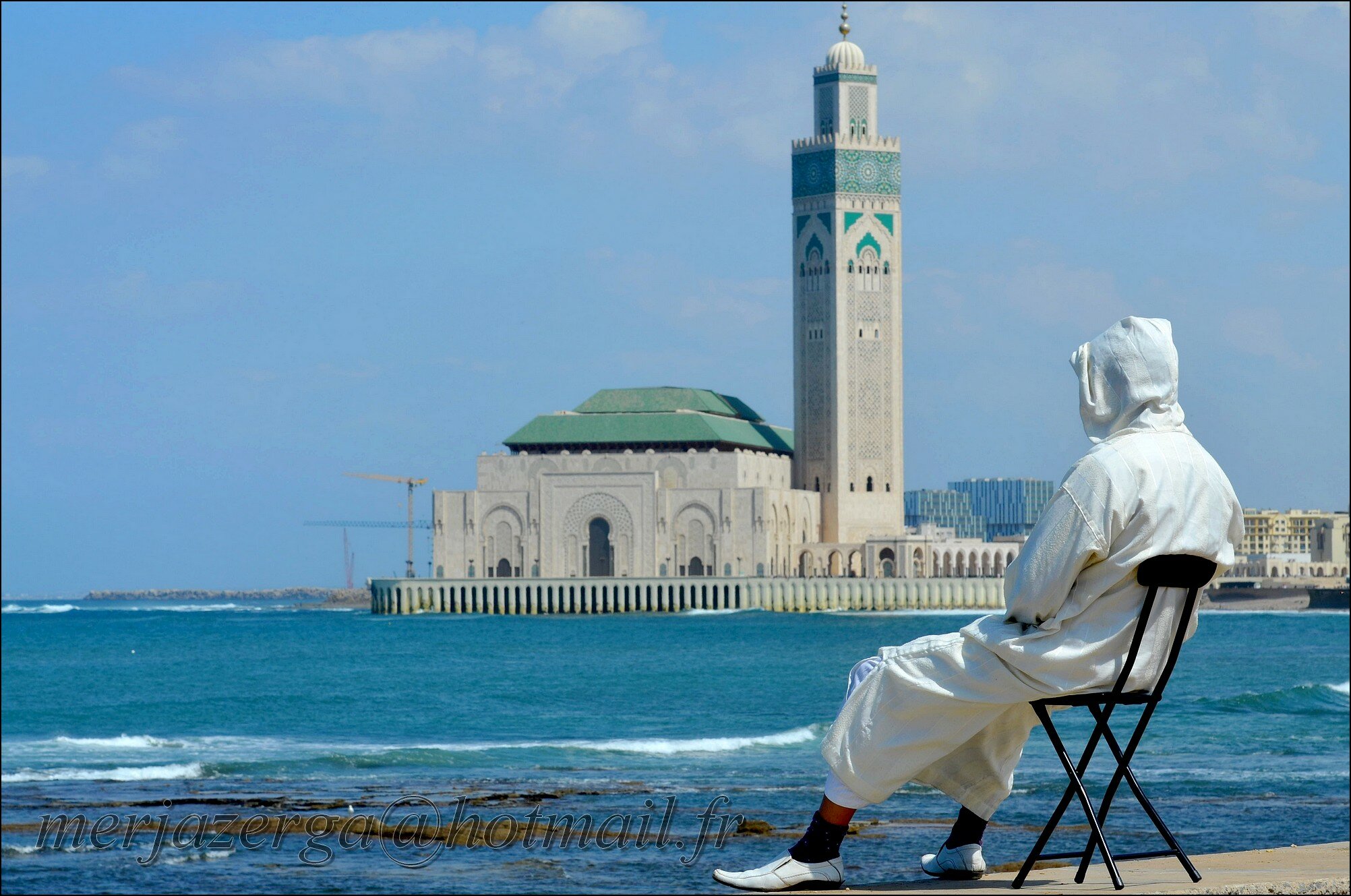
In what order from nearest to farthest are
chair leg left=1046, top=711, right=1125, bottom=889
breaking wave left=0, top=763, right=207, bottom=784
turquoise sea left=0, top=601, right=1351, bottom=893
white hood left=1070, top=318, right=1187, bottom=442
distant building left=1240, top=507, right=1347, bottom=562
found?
chair leg left=1046, top=711, right=1125, bottom=889 < white hood left=1070, top=318, right=1187, bottom=442 < turquoise sea left=0, top=601, right=1351, bottom=893 < breaking wave left=0, top=763, right=207, bottom=784 < distant building left=1240, top=507, right=1347, bottom=562

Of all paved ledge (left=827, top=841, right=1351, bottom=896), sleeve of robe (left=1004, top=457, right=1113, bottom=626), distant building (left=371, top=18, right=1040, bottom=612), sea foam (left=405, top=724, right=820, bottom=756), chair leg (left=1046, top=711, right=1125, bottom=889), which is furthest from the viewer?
distant building (left=371, top=18, right=1040, bottom=612)

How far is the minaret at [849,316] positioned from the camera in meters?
94.2

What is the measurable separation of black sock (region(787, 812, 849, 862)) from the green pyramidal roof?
284ft

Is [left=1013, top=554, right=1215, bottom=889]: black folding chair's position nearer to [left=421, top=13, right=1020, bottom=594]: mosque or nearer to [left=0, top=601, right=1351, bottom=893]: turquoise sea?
[left=0, top=601, right=1351, bottom=893]: turquoise sea

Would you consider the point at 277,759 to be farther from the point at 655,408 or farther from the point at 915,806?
the point at 655,408

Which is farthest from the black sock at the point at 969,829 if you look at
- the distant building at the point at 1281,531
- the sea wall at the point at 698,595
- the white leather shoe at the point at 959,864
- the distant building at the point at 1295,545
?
the distant building at the point at 1281,531

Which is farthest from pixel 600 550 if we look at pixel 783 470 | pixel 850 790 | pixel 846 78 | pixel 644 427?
pixel 850 790

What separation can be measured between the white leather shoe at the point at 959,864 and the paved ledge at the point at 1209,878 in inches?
2.3

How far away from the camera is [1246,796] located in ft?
59.7

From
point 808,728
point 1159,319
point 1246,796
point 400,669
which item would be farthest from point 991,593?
point 1159,319

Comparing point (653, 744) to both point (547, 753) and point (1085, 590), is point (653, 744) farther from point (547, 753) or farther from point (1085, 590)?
point (1085, 590)

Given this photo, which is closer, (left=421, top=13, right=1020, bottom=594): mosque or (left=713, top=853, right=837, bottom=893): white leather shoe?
(left=713, top=853, right=837, bottom=893): white leather shoe

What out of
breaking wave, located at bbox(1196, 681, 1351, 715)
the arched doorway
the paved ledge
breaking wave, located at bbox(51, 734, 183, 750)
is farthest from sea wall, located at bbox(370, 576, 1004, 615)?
the paved ledge

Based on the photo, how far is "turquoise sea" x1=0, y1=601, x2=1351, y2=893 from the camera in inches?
558
